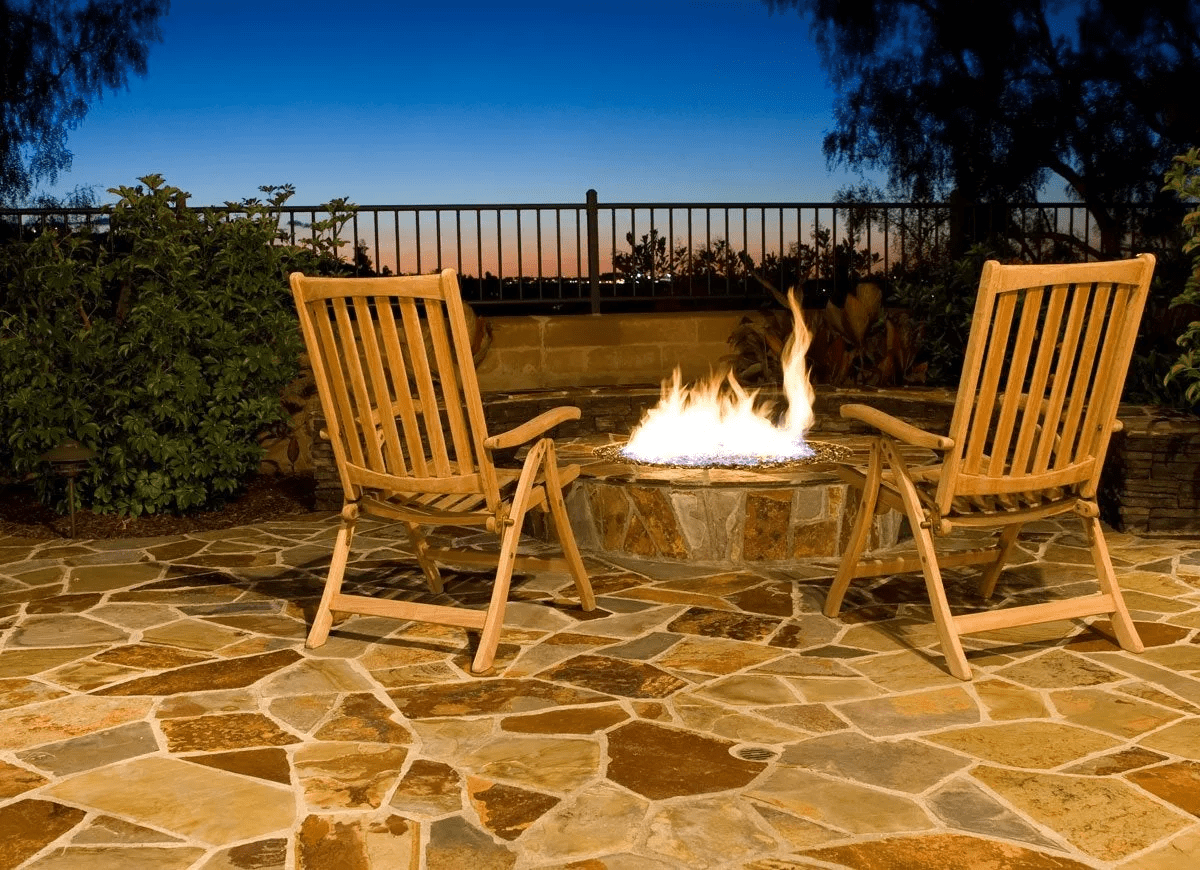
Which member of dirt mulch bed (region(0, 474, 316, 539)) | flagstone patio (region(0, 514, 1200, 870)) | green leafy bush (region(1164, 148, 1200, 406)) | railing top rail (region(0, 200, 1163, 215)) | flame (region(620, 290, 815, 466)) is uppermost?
railing top rail (region(0, 200, 1163, 215))

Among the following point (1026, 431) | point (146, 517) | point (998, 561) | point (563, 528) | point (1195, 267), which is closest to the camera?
point (1026, 431)

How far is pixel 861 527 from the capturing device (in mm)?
4082

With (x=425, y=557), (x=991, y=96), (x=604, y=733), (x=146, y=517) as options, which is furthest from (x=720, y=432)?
(x=991, y=96)

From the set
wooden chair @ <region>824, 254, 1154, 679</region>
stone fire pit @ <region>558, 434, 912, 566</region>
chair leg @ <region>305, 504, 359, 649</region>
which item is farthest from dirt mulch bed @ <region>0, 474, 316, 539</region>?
wooden chair @ <region>824, 254, 1154, 679</region>

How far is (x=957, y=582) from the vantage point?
474 centimetres

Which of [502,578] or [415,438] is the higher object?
[415,438]

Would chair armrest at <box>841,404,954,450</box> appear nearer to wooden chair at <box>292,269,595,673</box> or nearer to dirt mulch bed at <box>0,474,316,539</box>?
wooden chair at <box>292,269,595,673</box>

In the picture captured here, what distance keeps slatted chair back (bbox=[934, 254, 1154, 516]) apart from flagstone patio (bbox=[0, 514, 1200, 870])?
0.59 m

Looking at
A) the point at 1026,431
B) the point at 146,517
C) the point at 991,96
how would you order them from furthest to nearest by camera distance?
the point at 991,96
the point at 146,517
the point at 1026,431

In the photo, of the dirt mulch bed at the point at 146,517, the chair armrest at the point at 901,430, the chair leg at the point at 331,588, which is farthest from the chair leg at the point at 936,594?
the dirt mulch bed at the point at 146,517

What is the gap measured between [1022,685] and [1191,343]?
127 inches

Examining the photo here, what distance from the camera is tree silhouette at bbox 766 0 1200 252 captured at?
14.5m

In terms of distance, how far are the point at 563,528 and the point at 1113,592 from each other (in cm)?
177

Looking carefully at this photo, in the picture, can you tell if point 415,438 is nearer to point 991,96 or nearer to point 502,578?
point 502,578
